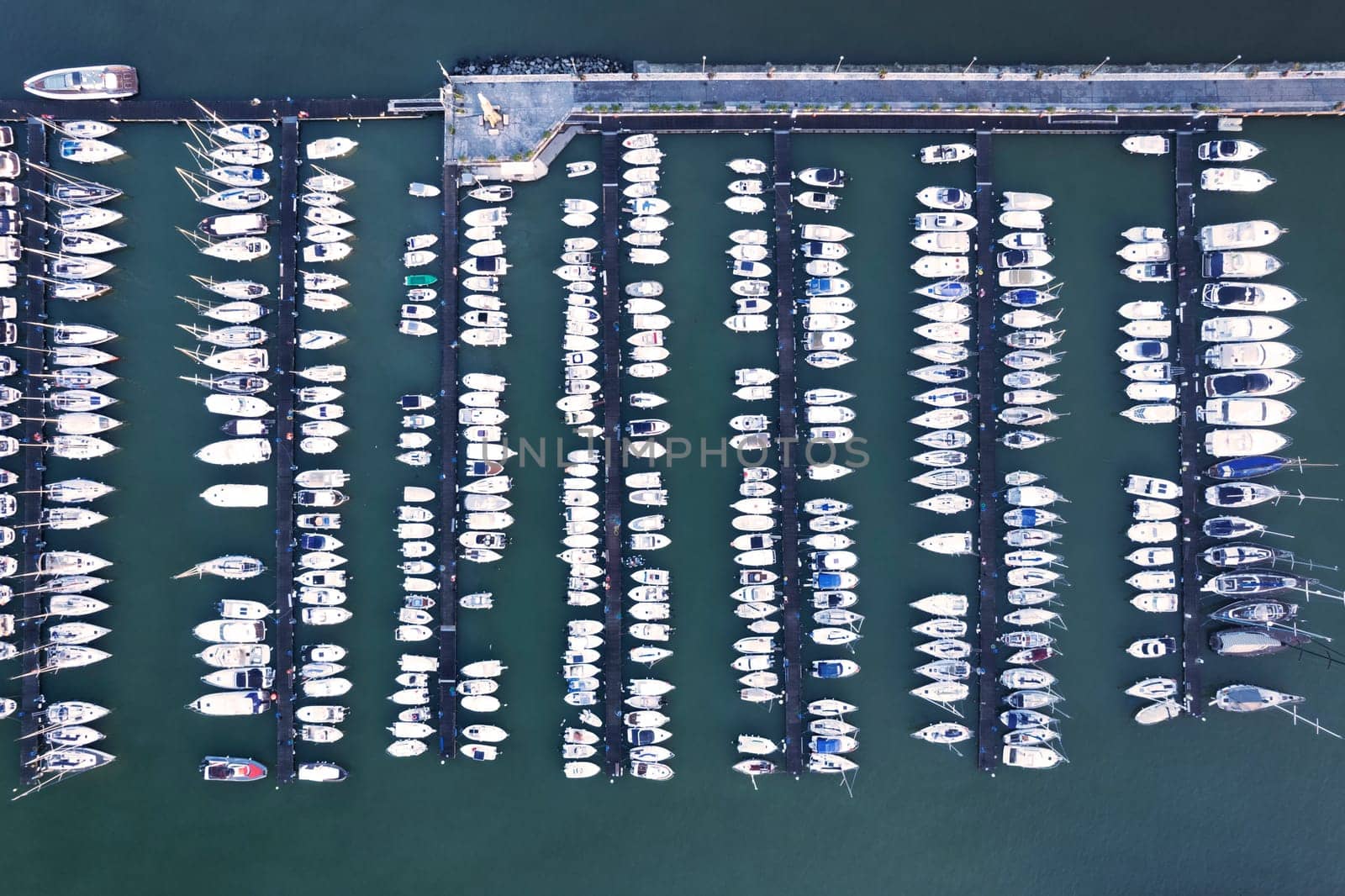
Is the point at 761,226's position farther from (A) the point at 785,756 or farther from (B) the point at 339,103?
(A) the point at 785,756

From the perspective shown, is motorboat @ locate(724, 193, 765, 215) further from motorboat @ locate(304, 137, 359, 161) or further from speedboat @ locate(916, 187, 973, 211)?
motorboat @ locate(304, 137, 359, 161)

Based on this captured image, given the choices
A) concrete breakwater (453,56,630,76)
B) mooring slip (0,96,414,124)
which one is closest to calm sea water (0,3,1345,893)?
mooring slip (0,96,414,124)

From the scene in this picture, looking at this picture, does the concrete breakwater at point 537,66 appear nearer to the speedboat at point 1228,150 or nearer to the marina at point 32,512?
the marina at point 32,512

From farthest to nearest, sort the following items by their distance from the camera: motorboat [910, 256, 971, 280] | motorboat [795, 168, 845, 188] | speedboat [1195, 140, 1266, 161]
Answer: motorboat [910, 256, 971, 280]
motorboat [795, 168, 845, 188]
speedboat [1195, 140, 1266, 161]

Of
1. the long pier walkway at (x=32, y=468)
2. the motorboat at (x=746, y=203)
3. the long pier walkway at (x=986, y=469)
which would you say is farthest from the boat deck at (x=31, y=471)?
the long pier walkway at (x=986, y=469)

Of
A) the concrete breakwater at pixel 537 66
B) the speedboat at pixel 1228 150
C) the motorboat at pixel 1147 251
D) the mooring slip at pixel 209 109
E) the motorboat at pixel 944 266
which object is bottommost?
the motorboat at pixel 944 266

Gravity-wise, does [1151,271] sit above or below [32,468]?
above

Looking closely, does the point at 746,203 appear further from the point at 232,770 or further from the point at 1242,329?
the point at 232,770

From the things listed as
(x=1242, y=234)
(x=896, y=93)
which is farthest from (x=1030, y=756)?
(x=896, y=93)
